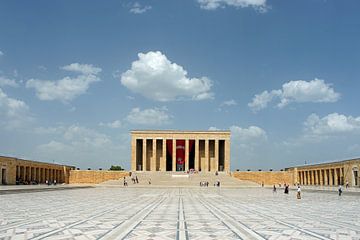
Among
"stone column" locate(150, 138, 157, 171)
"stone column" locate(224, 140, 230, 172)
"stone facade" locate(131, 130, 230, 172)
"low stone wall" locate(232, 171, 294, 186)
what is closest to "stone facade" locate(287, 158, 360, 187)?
"low stone wall" locate(232, 171, 294, 186)

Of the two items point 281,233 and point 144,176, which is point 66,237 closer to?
Answer: point 281,233

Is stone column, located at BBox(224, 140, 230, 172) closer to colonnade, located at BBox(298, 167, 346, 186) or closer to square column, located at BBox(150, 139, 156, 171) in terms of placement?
colonnade, located at BBox(298, 167, 346, 186)

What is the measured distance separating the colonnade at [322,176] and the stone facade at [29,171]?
40064mm

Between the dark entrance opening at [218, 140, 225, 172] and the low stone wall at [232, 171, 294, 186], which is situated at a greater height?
the dark entrance opening at [218, 140, 225, 172]

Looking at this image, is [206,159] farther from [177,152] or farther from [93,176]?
[93,176]

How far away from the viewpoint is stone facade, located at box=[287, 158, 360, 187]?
165 feet

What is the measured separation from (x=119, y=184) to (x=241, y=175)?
2290 centimetres

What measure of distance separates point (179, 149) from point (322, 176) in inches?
979

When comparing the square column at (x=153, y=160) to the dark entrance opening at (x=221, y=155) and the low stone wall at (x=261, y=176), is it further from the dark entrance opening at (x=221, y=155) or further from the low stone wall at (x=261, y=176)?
the low stone wall at (x=261, y=176)

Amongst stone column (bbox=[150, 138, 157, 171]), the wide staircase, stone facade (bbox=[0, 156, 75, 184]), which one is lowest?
the wide staircase

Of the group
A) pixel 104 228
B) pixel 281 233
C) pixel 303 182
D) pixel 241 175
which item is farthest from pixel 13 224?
pixel 303 182

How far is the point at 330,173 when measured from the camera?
6097 centimetres

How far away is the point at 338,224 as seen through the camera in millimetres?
12789

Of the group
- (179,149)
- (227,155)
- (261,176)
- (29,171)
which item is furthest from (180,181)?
(29,171)
